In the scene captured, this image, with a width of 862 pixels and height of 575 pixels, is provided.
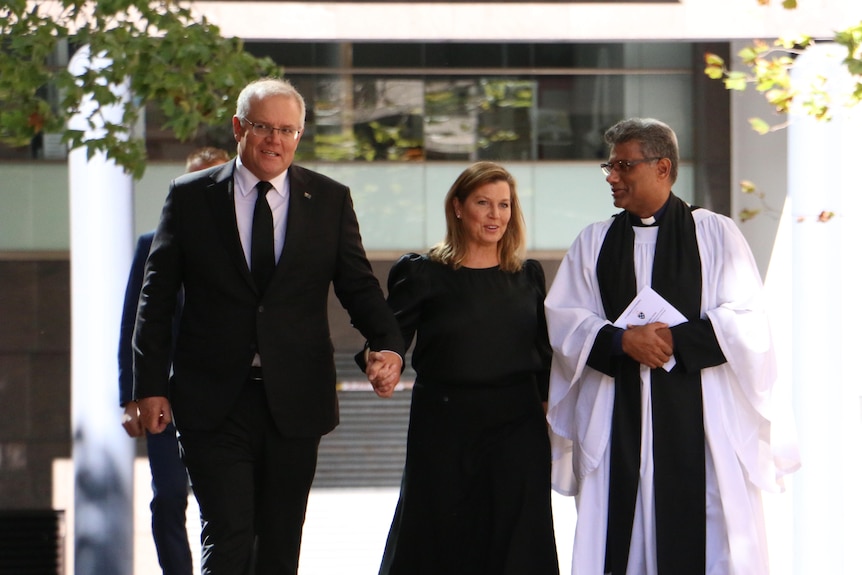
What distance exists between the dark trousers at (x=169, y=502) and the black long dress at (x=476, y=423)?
123cm

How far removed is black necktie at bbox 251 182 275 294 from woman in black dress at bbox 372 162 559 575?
103cm

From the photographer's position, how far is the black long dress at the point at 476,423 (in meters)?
5.86

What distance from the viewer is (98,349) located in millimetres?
9828

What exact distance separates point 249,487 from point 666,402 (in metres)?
1.74

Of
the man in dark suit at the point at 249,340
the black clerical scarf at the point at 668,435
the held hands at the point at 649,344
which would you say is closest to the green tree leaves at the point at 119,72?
the man in dark suit at the point at 249,340

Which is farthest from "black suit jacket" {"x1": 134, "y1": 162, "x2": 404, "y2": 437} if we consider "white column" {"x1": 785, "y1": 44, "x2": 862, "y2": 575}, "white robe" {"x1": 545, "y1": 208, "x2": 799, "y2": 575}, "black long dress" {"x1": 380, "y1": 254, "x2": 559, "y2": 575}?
"white column" {"x1": 785, "y1": 44, "x2": 862, "y2": 575}

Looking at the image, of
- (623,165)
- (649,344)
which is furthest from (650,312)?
(623,165)

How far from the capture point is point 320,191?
5215 millimetres

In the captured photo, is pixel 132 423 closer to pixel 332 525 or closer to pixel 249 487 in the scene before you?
pixel 249 487

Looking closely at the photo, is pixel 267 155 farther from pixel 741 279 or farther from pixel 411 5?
pixel 411 5

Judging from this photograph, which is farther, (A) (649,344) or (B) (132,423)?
(B) (132,423)

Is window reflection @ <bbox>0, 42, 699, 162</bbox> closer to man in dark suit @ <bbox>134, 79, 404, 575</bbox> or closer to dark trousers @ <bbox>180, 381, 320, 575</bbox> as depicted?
man in dark suit @ <bbox>134, 79, 404, 575</bbox>

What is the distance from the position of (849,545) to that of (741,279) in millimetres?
4752

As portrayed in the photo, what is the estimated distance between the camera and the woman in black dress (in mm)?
5855
